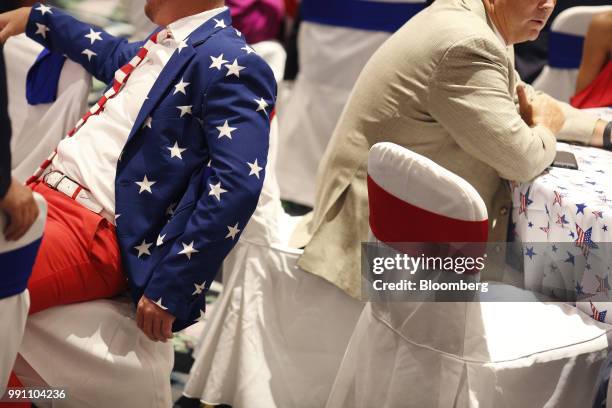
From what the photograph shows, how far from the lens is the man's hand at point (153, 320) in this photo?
1722mm

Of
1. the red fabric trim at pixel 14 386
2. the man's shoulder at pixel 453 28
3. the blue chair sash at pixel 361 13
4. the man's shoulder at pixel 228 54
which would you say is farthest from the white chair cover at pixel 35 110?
the blue chair sash at pixel 361 13

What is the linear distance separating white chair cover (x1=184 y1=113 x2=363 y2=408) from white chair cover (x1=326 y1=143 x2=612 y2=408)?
10.5 inches

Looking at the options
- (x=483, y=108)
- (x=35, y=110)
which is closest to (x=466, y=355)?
(x=483, y=108)

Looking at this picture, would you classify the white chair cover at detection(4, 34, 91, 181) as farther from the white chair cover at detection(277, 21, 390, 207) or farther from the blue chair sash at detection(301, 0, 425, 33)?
the blue chair sash at detection(301, 0, 425, 33)

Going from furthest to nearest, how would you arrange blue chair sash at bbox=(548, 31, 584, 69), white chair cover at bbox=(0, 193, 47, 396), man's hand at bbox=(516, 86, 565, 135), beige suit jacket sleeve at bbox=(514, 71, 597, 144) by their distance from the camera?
blue chair sash at bbox=(548, 31, 584, 69) → beige suit jacket sleeve at bbox=(514, 71, 597, 144) → man's hand at bbox=(516, 86, 565, 135) → white chair cover at bbox=(0, 193, 47, 396)

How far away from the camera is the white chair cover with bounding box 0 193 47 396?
1.44 metres

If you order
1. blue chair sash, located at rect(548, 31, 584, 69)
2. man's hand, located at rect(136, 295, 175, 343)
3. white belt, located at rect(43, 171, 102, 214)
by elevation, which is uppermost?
white belt, located at rect(43, 171, 102, 214)

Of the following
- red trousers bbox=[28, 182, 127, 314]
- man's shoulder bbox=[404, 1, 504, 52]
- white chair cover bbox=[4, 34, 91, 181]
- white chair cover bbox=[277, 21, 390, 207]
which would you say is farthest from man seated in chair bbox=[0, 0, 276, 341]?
white chair cover bbox=[277, 21, 390, 207]

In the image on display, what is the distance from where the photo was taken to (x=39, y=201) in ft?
4.71

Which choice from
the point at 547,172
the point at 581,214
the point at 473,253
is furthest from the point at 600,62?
the point at 473,253

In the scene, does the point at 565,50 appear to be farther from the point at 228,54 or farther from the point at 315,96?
→ the point at 228,54

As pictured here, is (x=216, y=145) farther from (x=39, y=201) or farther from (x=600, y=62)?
(x=600, y=62)

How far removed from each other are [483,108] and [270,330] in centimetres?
84

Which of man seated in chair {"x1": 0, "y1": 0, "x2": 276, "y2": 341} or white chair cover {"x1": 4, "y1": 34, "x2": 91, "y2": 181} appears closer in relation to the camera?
man seated in chair {"x1": 0, "y1": 0, "x2": 276, "y2": 341}
